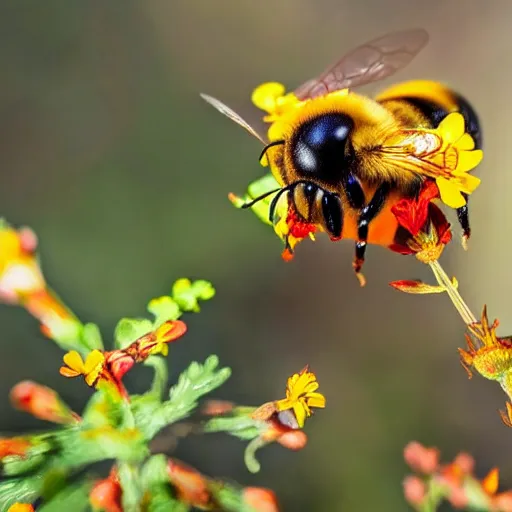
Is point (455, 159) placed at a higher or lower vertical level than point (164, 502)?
higher

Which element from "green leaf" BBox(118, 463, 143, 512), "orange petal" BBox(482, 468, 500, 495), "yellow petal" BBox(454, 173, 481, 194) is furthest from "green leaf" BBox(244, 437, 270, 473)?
"yellow petal" BBox(454, 173, 481, 194)

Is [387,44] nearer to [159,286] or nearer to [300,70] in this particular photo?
[300,70]

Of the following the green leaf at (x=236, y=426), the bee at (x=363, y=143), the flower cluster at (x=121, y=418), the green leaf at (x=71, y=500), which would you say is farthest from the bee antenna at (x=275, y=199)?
the green leaf at (x=71, y=500)

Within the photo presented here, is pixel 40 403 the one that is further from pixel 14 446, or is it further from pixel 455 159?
pixel 455 159

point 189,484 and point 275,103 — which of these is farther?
point 275,103

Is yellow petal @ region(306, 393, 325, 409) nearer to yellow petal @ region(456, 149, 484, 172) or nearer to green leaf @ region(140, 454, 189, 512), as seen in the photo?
green leaf @ region(140, 454, 189, 512)

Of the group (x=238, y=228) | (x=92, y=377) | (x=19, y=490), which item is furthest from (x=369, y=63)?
(x=19, y=490)

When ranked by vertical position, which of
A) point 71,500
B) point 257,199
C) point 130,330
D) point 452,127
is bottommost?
point 71,500
